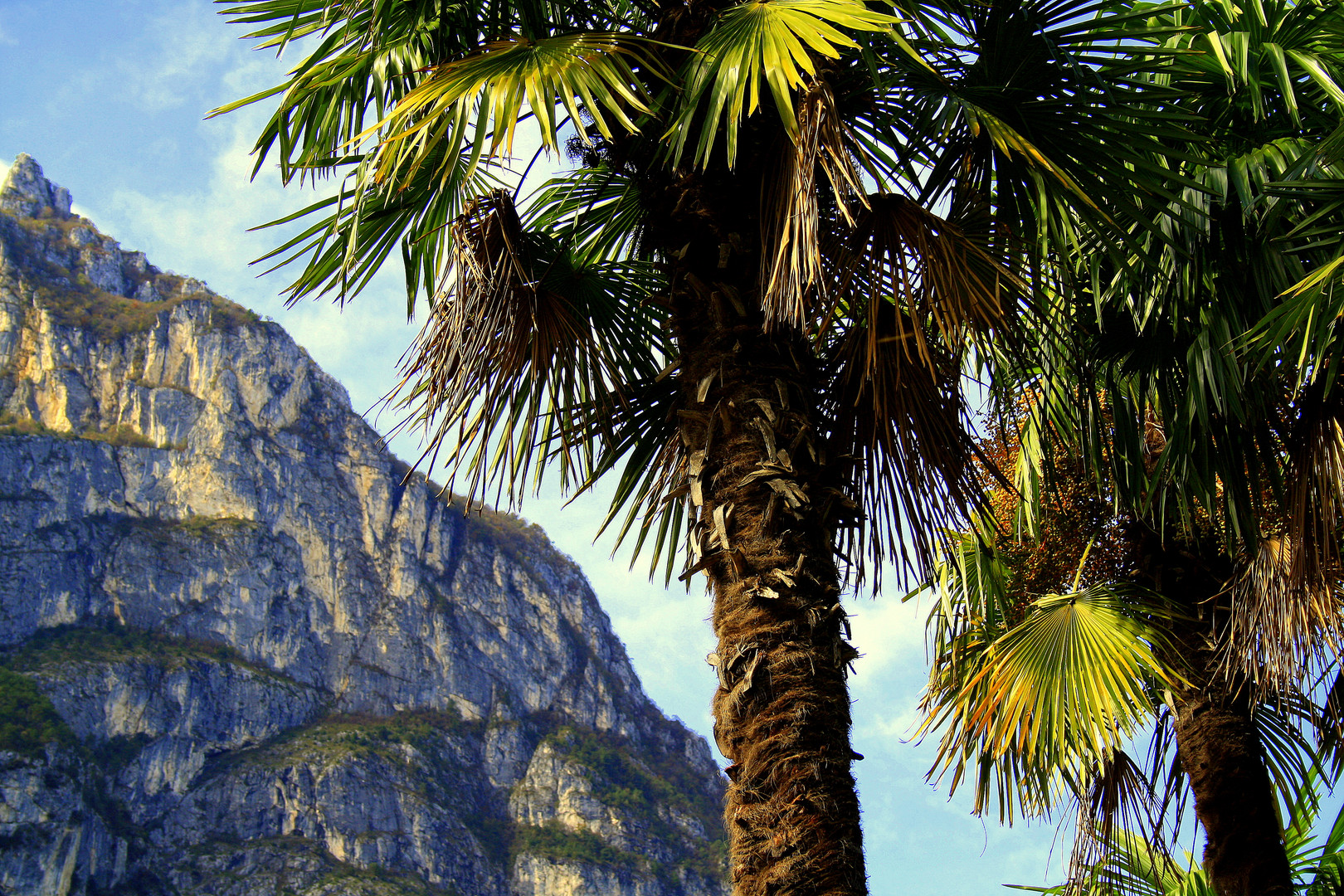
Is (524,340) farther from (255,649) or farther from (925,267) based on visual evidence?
(255,649)

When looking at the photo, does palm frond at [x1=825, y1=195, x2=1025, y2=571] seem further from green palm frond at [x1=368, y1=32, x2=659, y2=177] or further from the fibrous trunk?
the fibrous trunk

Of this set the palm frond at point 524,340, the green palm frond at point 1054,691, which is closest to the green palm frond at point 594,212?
the palm frond at point 524,340

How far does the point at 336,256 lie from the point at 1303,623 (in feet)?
11.7

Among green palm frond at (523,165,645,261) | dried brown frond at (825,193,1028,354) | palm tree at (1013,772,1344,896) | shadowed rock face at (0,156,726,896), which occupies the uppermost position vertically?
shadowed rock face at (0,156,726,896)

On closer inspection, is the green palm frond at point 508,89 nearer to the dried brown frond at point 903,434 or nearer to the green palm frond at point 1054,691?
the dried brown frond at point 903,434

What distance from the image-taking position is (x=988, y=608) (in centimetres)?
541

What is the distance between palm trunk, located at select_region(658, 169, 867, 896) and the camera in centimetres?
248

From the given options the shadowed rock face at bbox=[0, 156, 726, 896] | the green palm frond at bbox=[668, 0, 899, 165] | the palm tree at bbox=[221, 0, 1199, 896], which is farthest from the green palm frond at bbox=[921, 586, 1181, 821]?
Result: the shadowed rock face at bbox=[0, 156, 726, 896]

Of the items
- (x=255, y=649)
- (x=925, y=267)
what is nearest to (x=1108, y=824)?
(x=925, y=267)

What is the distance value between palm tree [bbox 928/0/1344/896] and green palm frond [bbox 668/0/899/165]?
99cm

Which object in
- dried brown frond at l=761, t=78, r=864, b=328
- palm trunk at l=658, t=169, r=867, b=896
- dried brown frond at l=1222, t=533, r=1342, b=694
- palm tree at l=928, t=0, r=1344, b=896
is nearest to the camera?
palm trunk at l=658, t=169, r=867, b=896

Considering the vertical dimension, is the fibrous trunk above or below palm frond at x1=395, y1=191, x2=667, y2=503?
below

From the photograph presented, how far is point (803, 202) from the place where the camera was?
9.16ft

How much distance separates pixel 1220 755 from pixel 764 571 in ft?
10.3
